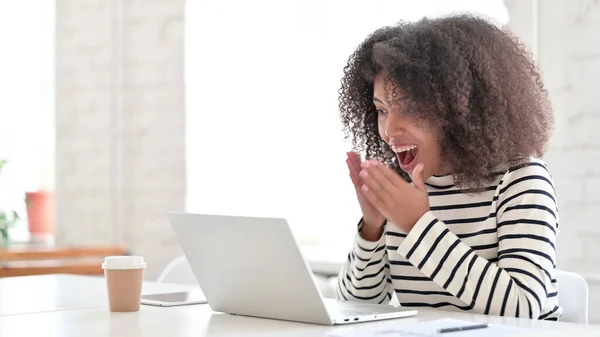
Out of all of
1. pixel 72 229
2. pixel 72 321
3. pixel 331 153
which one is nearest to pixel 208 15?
pixel 331 153

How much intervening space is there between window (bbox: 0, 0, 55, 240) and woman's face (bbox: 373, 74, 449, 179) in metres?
2.79

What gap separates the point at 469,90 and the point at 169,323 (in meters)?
0.75

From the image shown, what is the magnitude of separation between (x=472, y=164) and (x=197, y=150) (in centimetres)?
202

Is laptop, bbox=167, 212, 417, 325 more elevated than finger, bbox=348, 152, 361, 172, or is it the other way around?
finger, bbox=348, 152, 361, 172

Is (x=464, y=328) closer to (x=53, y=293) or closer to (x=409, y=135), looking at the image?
(x=409, y=135)

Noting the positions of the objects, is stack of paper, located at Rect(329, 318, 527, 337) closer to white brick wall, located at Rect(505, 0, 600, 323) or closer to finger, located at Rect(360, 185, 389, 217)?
finger, located at Rect(360, 185, 389, 217)

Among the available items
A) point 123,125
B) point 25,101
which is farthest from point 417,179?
point 25,101

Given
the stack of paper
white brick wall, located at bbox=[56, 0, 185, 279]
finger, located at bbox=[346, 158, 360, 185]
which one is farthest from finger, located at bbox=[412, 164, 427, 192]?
white brick wall, located at bbox=[56, 0, 185, 279]

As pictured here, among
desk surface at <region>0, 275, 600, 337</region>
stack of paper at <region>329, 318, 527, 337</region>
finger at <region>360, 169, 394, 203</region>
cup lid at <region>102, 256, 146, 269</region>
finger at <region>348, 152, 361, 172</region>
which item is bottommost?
desk surface at <region>0, 275, 600, 337</region>

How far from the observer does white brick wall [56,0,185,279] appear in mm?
3746

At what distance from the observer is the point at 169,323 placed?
58.1 inches

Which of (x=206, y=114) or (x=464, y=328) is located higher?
(x=206, y=114)

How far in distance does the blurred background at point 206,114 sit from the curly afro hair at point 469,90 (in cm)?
56

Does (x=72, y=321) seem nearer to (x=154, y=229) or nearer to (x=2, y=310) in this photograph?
(x=2, y=310)
